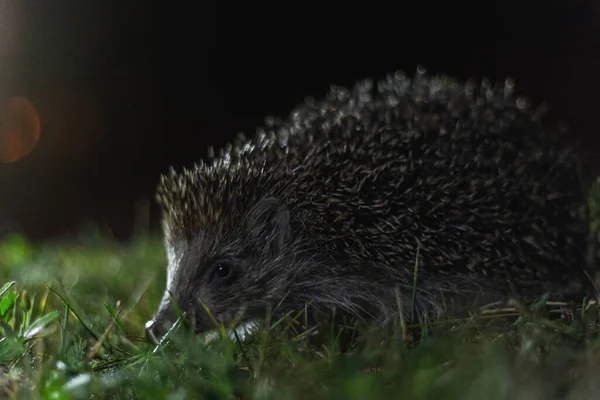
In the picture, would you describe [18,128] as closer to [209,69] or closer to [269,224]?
[209,69]

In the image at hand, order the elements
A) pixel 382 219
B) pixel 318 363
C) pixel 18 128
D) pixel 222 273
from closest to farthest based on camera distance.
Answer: pixel 318 363 < pixel 382 219 < pixel 222 273 < pixel 18 128

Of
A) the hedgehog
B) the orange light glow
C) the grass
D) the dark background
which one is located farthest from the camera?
the dark background

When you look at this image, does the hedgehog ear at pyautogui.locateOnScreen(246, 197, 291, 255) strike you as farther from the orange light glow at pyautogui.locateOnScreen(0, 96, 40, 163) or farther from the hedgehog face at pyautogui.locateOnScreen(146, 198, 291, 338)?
the orange light glow at pyautogui.locateOnScreen(0, 96, 40, 163)

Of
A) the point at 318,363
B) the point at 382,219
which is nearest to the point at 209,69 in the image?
the point at 382,219

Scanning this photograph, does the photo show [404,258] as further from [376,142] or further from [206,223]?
[206,223]

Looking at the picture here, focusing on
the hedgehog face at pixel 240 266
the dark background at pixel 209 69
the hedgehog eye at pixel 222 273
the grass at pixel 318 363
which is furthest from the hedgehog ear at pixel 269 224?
the dark background at pixel 209 69

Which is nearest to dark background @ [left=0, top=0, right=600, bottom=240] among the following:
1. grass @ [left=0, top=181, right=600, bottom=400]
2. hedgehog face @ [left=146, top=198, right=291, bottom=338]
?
hedgehog face @ [left=146, top=198, right=291, bottom=338]

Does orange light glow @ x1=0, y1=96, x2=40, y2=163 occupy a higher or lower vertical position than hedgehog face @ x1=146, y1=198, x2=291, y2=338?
higher
